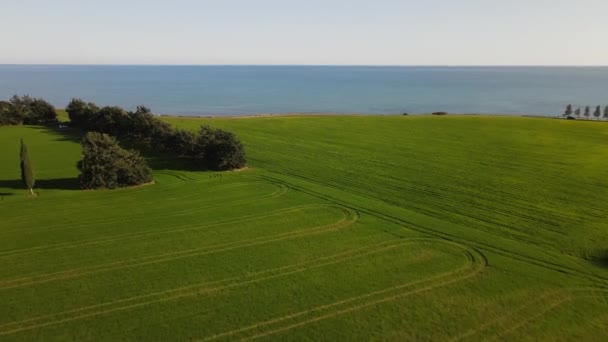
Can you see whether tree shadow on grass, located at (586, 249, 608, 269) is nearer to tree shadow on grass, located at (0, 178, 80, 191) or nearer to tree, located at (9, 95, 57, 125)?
tree shadow on grass, located at (0, 178, 80, 191)

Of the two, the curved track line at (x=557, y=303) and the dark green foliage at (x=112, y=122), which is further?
the dark green foliage at (x=112, y=122)

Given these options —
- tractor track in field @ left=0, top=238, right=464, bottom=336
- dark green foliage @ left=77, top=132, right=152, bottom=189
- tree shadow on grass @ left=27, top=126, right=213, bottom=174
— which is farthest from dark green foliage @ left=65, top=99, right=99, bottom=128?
tractor track in field @ left=0, top=238, right=464, bottom=336

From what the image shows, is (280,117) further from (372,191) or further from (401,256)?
(401,256)

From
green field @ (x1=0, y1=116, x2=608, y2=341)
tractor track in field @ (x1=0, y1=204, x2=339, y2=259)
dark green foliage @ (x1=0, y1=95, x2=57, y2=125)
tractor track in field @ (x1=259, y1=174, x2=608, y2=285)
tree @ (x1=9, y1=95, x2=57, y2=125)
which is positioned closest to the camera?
green field @ (x1=0, y1=116, x2=608, y2=341)

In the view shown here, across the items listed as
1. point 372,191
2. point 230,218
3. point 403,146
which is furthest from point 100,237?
point 403,146

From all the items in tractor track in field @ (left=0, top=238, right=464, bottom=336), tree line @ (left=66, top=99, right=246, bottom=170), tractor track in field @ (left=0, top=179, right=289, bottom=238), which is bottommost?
tractor track in field @ (left=0, top=238, right=464, bottom=336)

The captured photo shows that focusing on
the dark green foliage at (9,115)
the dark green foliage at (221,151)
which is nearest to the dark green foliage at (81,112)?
the dark green foliage at (9,115)

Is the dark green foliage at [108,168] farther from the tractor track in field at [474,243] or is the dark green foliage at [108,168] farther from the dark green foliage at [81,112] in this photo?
the dark green foliage at [81,112]

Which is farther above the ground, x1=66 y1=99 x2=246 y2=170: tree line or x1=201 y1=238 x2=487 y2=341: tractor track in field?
x1=66 y1=99 x2=246 y2=170: tree line
